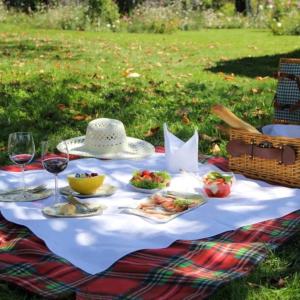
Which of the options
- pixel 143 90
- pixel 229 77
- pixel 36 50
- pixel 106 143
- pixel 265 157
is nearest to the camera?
pixel 265 157

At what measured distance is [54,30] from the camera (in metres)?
15.9

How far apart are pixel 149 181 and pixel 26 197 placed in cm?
68

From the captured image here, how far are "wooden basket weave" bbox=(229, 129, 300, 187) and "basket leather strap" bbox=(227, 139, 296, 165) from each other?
0.02 m

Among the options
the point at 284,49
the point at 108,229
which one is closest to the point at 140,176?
the point at 108,229

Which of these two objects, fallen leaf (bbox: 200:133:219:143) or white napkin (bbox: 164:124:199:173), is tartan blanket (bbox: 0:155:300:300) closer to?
white napkin (bbox: 164:124:199:173)

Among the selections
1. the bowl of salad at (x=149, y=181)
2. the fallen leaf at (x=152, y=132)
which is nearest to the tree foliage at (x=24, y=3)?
the fallen leaf at (x=152, y=132)

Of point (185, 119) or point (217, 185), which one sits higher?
point (217, 185)

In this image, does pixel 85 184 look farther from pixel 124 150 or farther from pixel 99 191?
pixel 124 150

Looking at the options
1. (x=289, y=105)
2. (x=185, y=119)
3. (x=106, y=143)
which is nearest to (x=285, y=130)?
(x=289, y=105)

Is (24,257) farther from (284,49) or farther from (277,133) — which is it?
(284,49)

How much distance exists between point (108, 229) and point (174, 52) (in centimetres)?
909

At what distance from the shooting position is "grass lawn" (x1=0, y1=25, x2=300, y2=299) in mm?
3191

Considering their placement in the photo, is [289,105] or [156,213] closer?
[156,213]

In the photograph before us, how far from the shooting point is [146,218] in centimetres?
308
